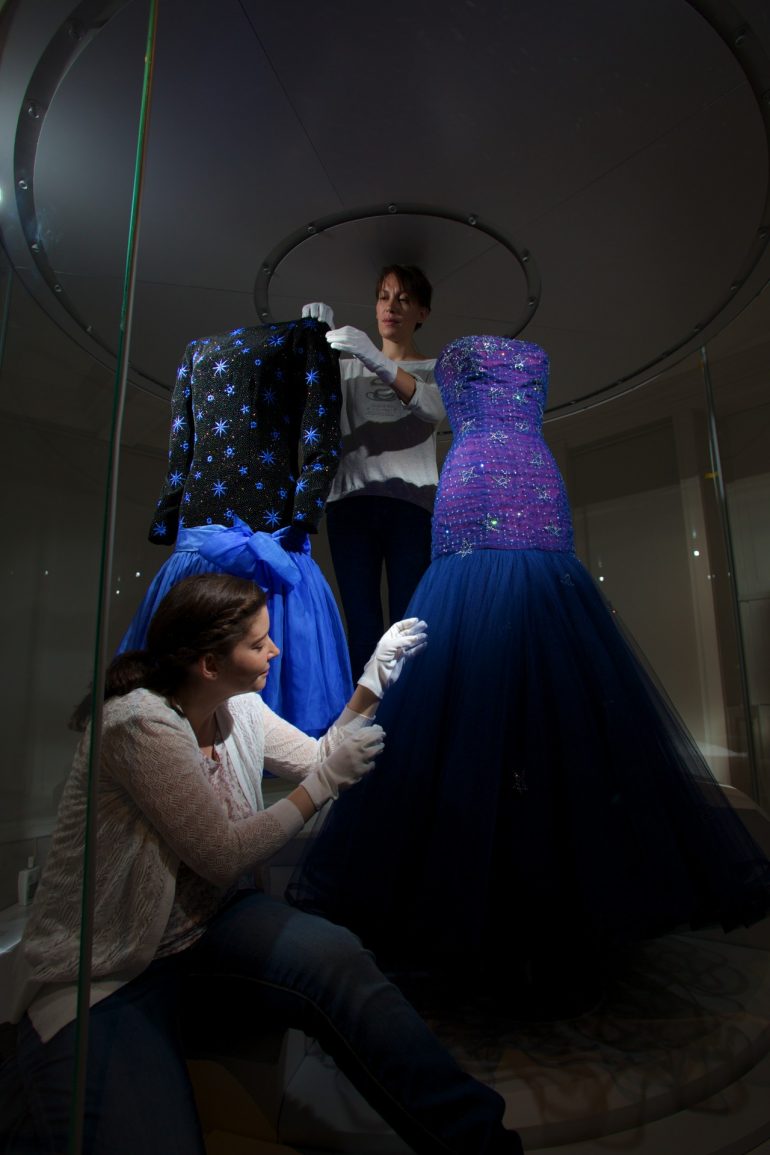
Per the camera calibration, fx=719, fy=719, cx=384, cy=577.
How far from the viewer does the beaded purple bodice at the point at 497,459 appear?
1507mm

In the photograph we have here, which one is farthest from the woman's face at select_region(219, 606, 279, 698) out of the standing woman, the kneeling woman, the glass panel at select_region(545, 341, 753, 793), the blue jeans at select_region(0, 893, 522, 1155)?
the glass panel at select_region(545, 341, 753, 793)

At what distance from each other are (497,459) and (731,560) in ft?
3.24

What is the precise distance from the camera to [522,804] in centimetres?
117

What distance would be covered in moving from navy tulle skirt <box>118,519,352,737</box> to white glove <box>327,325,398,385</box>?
1.38 feet

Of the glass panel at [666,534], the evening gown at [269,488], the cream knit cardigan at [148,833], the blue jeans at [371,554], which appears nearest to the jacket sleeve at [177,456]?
the evening gown at [269,488]

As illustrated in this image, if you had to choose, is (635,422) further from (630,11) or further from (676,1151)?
(676,1151)

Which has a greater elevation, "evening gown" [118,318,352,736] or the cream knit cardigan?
"evening gown" [118,318,352,736]

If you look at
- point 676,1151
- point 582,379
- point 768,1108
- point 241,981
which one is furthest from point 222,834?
point 582,379

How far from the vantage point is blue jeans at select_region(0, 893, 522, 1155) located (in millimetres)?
695

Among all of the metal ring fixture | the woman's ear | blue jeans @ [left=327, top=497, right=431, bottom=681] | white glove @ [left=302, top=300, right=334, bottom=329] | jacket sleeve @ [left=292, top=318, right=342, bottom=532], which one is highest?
the metal ring fixture

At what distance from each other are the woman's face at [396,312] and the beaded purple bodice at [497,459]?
0.11m

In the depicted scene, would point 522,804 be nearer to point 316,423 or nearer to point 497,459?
point 497,459

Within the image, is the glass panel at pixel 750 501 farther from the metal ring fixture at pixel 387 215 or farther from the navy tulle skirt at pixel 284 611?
the navy tulle skirt at pixel 284 611

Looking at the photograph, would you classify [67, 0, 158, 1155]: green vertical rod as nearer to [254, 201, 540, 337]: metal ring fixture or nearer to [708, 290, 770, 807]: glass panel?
[254, 201, 540, 337]: metal ring fixture
